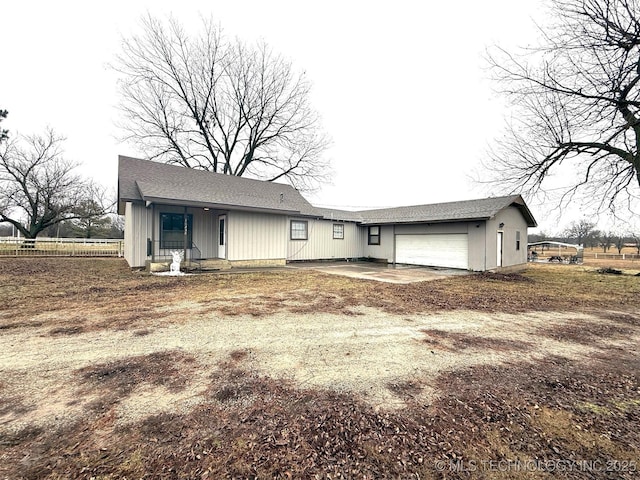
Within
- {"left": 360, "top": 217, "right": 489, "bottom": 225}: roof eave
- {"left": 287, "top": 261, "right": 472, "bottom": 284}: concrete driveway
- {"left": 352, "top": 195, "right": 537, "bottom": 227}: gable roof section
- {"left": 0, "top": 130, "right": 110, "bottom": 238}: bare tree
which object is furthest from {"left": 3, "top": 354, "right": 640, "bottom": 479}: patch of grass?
{"left": 0, "top": 130, "right": 110, "bottom": 238}: bare tree

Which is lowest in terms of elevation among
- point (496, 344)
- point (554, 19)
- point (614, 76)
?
point (496, 344)

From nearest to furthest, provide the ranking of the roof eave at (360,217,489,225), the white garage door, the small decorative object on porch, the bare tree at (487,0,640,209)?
the bare tree at (487,0,640,209) → the small decorative object on porch → the roof eave at (360,217,489,225) → the white garage door

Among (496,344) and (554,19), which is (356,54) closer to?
(554,19)

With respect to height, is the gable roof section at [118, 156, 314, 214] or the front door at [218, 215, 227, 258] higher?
the gable roof section at [118, 156, 314, 214]

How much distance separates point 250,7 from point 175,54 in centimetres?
901

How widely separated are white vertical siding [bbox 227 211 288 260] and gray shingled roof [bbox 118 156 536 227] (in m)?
0.59

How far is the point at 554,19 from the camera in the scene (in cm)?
826

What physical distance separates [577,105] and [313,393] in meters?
12.4

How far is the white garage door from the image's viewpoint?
43.9 ft

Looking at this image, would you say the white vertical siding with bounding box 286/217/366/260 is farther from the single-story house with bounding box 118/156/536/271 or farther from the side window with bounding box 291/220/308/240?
the side window with bounding box 291/220/308/240

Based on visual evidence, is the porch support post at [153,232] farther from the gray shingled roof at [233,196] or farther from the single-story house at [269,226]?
the gray shingled roof at [233,196]

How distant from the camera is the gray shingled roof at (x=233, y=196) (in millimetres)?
11086

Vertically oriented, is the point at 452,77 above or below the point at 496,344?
above

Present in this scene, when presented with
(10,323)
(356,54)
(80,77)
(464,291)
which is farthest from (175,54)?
(464,291)
